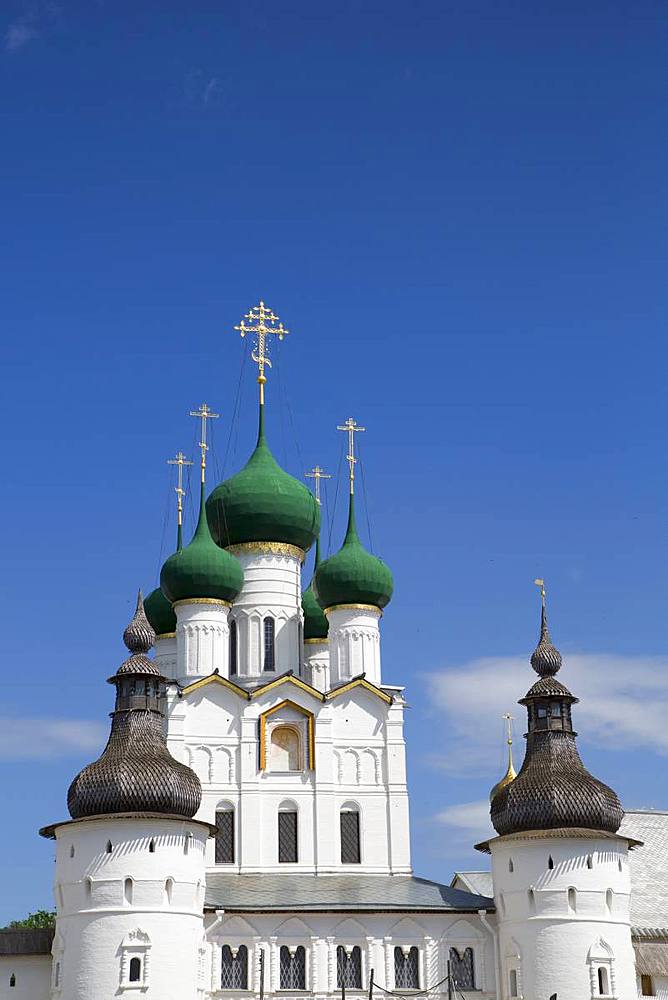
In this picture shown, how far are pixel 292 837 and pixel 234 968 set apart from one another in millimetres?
3914

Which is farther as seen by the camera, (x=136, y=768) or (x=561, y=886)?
(x=561, y=886)

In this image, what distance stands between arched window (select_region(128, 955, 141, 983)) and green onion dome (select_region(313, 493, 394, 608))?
421 inches

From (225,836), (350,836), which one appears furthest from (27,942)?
(350,836)

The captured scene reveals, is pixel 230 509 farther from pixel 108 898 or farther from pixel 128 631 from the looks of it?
pixel 108 898

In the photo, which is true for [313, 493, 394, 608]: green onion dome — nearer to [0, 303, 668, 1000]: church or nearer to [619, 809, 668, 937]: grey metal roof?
[0, 303, 668, 1000]: church

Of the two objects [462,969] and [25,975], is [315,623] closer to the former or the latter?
[462,969]

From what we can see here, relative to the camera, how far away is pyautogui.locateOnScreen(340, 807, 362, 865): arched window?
107 ft

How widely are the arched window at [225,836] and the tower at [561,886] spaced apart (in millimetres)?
5886

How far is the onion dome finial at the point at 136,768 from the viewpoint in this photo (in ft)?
91.9

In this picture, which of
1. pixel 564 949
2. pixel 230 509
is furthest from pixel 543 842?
pixel 230 509

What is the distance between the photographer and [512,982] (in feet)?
95.3

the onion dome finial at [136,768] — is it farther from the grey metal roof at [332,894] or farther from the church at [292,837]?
the grey metal roof at [332,894]

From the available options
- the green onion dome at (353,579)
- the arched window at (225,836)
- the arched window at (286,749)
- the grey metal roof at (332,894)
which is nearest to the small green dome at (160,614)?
the green onion dome at (353,579)

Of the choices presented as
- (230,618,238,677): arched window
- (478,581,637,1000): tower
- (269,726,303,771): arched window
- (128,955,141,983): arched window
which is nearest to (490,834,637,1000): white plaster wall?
(478,581,637,1000): tower
